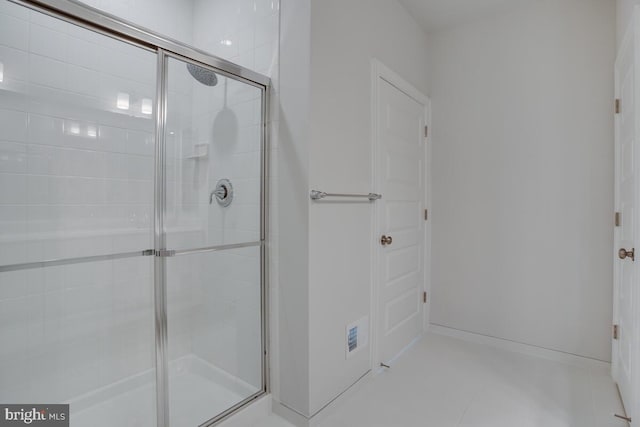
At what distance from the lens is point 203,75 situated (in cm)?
168

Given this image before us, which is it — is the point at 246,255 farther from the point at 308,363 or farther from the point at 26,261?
the point at 26,261

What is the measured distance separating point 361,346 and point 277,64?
1751mm

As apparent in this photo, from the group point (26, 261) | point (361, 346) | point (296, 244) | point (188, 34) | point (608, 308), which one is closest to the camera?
point (26, 261)

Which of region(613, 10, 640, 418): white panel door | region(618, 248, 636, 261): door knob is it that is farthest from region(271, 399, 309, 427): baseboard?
region(618, 248, 636, 261): door knob

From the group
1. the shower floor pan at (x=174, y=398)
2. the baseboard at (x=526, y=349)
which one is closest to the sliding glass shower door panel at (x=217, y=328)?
the shower floor pan at (x=174, y=398)

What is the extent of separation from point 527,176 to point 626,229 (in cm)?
79

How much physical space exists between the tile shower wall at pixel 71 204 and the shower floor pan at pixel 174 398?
2.3 inches

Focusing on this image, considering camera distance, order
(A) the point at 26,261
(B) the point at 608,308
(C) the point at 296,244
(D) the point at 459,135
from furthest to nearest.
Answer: (D) the point at 459,135, (B) the point at 608,308, (C) the point at 296,244, (A) the point at 26,261

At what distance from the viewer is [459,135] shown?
285 centimetres

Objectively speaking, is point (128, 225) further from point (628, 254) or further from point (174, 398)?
point (628, 254)

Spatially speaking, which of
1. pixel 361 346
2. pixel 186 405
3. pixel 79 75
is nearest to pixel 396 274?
pixel 361 346

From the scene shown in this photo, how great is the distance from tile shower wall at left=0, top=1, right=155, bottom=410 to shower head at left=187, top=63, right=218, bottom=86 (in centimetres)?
18


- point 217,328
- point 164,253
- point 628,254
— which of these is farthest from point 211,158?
point 628,254

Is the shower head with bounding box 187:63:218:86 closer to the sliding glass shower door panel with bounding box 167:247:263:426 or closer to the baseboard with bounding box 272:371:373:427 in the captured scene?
the sliding glass shower door panel with bounding box 167:247:263:426
